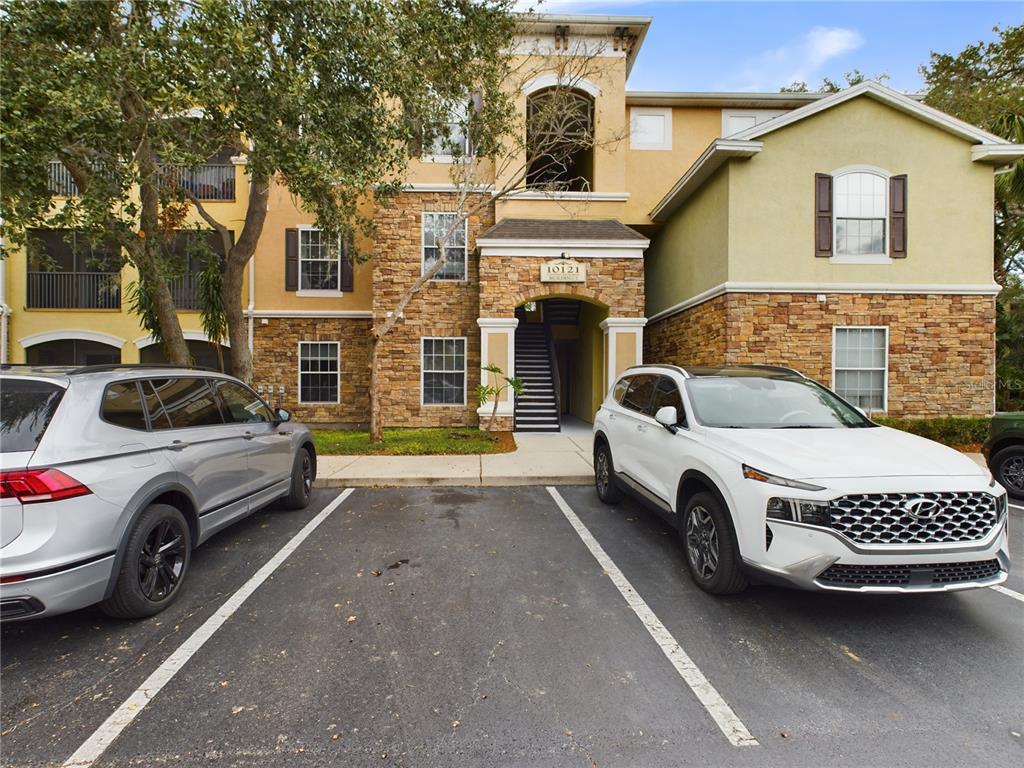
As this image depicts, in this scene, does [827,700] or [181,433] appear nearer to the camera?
[827,700]

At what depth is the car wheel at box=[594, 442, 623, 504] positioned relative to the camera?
576 cm

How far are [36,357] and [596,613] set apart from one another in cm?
1783

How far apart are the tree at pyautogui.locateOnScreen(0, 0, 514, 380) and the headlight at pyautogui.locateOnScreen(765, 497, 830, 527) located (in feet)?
22.2

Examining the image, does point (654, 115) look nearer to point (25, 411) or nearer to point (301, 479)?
point (301, 479)

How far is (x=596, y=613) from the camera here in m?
3.34

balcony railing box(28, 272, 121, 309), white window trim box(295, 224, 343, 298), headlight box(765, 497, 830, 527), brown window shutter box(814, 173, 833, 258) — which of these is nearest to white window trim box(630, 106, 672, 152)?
brown window shutter box(814, 173, 833, 258)

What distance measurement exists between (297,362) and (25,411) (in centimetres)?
1124

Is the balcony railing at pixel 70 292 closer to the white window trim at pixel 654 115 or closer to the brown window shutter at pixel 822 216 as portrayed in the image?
the white window trim at pixel 654 115

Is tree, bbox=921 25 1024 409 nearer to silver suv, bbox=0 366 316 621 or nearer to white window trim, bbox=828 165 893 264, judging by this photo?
white window trim, bbox=828 165 893 264

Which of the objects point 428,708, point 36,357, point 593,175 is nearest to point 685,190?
point 593,175

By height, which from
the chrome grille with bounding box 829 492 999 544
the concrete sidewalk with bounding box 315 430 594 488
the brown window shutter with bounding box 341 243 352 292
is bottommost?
the concrete sidewalk with bounding box 315 430 594 488

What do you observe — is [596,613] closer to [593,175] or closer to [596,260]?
[596,260]

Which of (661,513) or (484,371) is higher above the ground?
(484,371)

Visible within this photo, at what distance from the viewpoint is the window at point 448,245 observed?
507 inches
